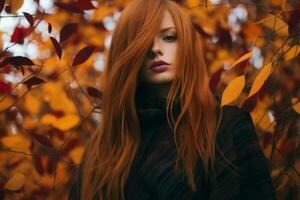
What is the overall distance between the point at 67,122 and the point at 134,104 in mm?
439

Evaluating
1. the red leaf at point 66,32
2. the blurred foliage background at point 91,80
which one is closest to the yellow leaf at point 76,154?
the blurred foliage background at point 91,80

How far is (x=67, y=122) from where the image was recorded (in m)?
2.32

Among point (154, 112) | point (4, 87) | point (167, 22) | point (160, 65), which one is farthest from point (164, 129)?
point (4, 87)

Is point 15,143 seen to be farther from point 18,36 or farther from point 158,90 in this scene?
point 158,90

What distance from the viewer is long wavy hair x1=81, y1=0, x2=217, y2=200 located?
5.98 ft

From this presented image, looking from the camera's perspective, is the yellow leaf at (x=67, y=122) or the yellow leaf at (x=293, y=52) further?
the yellow leaf at (x=67, y=122)

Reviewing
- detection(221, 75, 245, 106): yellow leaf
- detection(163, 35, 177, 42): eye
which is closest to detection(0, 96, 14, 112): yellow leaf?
detection(163, 35, 177, 42): eye

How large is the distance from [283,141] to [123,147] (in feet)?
2.05

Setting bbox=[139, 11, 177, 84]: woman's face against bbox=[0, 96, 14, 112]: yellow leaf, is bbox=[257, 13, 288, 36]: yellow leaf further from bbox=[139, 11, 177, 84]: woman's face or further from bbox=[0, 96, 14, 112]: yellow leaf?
bbox=[0, 96, 14, 112]: yellow leaf

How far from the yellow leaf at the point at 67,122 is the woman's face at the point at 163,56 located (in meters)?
0.46

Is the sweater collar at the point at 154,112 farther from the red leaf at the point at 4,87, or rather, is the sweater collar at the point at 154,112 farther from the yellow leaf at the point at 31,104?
the yellow leaf at the point at 31,104

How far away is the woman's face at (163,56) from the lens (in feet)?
6.08

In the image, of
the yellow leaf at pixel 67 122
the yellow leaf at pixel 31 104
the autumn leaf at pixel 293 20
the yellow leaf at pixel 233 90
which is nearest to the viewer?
the yellow leaf at pixel 233 90

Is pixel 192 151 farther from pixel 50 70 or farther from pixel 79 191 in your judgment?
pixel 50 70
